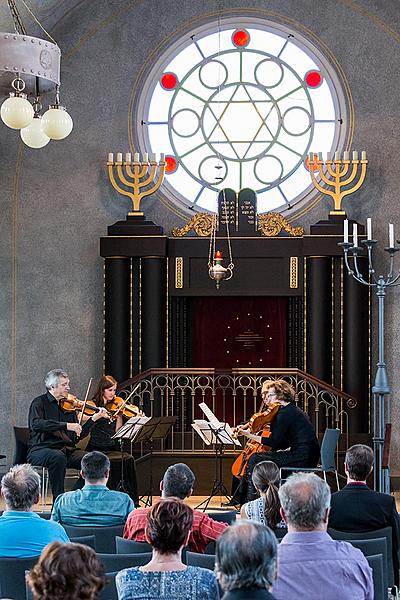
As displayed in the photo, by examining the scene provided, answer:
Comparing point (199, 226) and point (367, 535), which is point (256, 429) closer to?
point (199, 226)

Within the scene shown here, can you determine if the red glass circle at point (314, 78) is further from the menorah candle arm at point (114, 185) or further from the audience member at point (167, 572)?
the audience member at point (167, 572)

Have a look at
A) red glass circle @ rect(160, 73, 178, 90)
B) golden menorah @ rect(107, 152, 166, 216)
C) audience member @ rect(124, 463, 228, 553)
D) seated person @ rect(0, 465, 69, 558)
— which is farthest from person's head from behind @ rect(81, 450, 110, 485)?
red glass circle @ rect(160, 73, 178, 90)

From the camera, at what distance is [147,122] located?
13430mm

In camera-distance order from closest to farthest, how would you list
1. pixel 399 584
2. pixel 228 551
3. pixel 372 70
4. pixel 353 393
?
pixel 228 551 < pixel 399 584 < pixel 353 393 < pixel 372 70

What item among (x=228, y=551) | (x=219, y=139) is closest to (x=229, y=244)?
(x=219, y=139)

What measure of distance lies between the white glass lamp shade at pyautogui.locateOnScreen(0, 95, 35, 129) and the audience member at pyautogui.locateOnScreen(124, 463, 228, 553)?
3.13 m

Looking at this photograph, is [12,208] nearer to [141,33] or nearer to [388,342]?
[141,33]

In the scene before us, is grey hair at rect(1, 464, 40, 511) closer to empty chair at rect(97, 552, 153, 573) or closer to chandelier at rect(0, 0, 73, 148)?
empty chair at rect(97, 552, 153, 573)

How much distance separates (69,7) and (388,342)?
18.8ft

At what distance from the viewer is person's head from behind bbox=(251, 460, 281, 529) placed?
5.43m

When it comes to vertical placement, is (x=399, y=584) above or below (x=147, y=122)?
below

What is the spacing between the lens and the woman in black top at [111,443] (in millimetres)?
10023

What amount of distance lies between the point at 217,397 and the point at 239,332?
857 millimetres

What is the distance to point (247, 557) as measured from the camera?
2.87 meters
